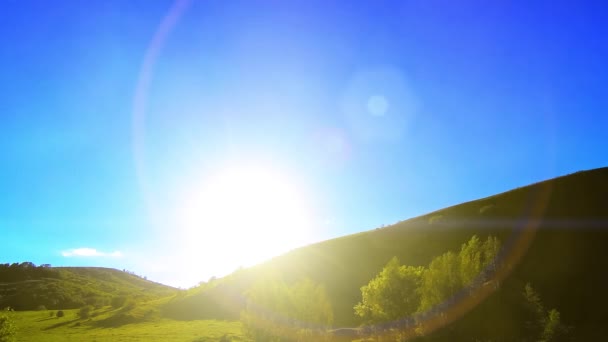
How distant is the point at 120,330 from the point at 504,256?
258 feet

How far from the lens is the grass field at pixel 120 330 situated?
67750 mm

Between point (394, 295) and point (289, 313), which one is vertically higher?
point (394, 295)

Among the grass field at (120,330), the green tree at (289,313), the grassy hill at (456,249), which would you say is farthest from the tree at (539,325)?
the grass field at (120,330)

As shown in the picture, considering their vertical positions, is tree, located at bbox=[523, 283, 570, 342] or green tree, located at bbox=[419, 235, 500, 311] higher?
green tree, located at bbox=[419, 235, 500, 311]

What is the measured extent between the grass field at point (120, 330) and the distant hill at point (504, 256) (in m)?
12.1

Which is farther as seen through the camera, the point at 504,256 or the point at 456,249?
the point at 456,249

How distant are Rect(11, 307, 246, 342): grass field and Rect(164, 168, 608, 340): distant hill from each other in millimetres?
12068

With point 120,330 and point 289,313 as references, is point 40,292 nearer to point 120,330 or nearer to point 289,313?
point 120,330

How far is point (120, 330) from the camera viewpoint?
79312 mm

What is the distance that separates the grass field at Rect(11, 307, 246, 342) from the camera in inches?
2667

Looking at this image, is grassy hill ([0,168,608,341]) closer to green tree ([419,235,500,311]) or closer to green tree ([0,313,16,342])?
green tree ([419,235,500,311])

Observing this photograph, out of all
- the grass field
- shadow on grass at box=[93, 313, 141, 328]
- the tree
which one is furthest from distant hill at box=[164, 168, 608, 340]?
the grass field

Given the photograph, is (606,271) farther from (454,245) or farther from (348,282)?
(348,282)

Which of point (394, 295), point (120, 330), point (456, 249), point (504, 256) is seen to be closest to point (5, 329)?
point (120, 330)
